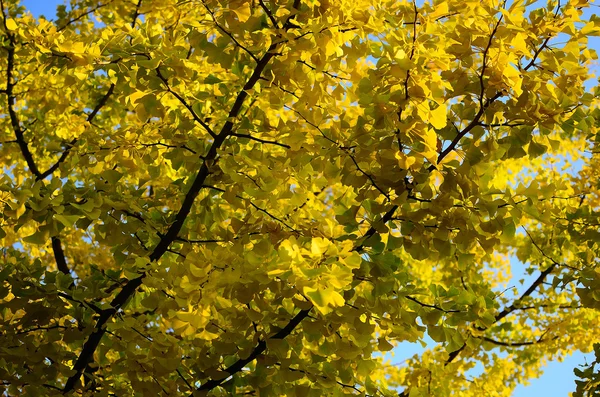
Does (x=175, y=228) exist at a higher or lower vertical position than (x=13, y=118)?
lower

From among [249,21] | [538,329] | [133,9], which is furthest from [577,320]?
[133,9]

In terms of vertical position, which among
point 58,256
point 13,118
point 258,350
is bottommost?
point 258,350

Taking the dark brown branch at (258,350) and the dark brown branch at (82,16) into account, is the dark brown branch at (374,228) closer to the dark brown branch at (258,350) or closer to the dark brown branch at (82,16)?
the dark brown branch at (258,350)

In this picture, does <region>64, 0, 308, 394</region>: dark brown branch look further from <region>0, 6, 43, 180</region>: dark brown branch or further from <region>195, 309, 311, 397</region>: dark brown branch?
<region>0, 6, 43, 180</region>: dark brown branch

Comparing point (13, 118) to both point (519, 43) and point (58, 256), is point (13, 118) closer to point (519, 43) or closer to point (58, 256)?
point (58, 256)

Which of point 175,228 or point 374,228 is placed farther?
point 175,228

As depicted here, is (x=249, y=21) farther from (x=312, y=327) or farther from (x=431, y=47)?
(x=312, y=327)

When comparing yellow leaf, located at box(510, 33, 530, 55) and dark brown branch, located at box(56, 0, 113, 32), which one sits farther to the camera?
dark brown branch, located at box(56, 0, 113, 32)

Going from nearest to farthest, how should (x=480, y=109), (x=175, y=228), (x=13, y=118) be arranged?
(x=480, y=109) < (x=175, y=228) < (x=13, y=118)

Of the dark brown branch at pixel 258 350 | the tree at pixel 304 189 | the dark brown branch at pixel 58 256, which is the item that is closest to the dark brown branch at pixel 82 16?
the dark brown branch at pixel 58 256

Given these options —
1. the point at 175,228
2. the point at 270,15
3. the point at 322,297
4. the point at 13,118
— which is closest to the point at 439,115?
the point at 322,297

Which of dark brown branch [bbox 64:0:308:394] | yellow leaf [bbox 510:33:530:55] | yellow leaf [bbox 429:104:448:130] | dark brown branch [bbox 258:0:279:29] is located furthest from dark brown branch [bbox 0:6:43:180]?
yellow leaf [bbox 510:33:530:55]

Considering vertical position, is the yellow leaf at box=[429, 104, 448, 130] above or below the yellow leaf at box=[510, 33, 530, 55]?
below

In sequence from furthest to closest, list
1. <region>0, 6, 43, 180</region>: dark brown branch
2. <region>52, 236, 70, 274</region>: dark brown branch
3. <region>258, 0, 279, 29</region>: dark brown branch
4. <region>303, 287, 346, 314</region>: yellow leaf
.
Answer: <region>0, 6, 43, 180</region>: dark brown branch → <region>52, 236, 70, 274</region>: dark brown branch → <region>258, 0, 279, 29</region>: dark brown branch → <region>303, 287, 346, 314</region>: yellow leaf
